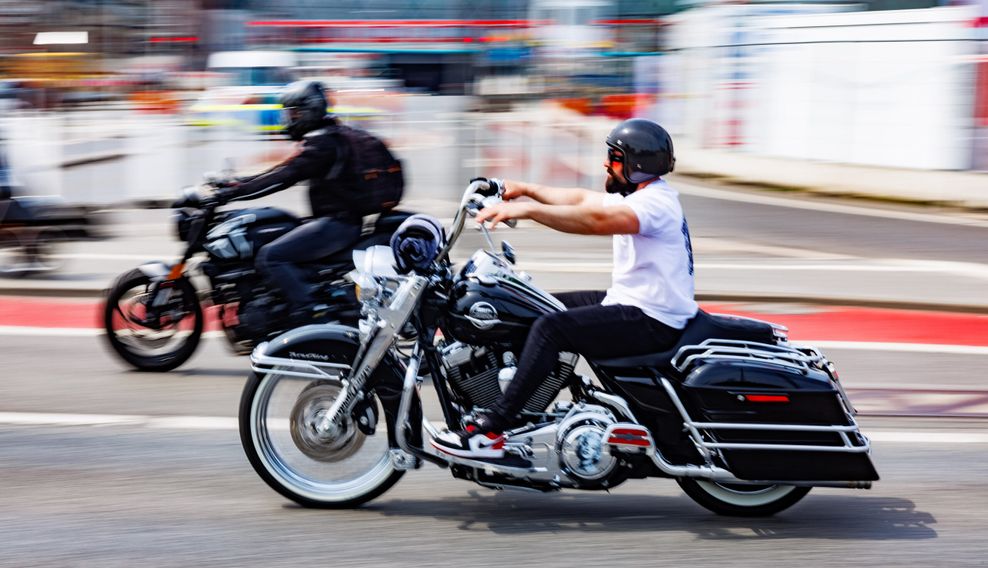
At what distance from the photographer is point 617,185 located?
16.0ft

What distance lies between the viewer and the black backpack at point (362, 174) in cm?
733

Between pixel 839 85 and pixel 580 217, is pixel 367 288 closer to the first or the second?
pixel 580 217

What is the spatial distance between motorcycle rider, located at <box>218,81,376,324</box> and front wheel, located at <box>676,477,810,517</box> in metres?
3.02

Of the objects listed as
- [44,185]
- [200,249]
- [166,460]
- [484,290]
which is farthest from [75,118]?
[484,290]

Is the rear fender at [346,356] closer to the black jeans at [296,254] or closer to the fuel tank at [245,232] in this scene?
the black jeans at [296,254]

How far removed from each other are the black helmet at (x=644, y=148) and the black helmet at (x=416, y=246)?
2.64ft

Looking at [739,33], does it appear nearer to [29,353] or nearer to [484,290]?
[29,353]

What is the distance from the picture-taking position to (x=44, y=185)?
1529cm

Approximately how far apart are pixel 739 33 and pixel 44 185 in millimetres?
11391

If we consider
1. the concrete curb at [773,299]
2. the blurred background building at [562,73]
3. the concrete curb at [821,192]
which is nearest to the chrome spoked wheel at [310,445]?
the concrete curb at [773,299]

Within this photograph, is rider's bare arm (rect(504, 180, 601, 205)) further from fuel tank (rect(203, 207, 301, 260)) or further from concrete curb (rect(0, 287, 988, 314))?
concrete curb (rect(0, 287, 988, 314))

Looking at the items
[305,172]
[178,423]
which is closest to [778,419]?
[178,423]

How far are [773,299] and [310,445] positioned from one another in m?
6.04

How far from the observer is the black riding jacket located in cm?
725
